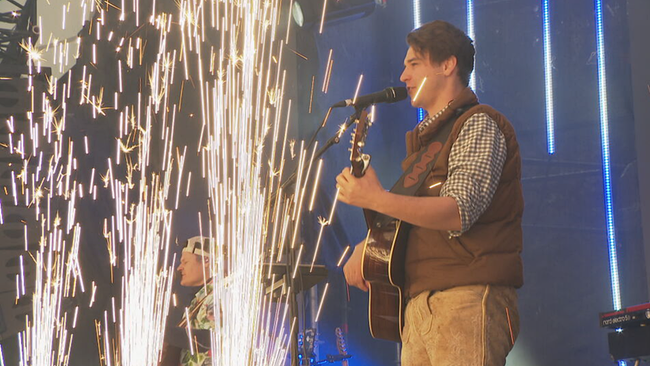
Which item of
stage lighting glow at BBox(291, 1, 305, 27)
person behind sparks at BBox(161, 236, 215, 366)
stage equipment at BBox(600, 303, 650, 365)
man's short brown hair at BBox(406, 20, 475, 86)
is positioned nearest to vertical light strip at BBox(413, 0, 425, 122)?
stage lighting glow at BBox(291, 1, 305, 27)

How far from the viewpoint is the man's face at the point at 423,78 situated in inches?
83.9

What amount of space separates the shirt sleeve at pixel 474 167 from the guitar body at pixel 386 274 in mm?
182

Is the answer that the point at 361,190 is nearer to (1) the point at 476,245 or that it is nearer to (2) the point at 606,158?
(1) the point at 476,245

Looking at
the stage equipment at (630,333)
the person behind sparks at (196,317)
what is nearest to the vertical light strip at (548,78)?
the stage equipment at (630,333)

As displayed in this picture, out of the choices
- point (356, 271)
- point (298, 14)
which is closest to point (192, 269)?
point (298, 14)

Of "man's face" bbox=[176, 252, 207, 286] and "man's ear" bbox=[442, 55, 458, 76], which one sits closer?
"man's ear" bbox=[442, 55, 458, 76]

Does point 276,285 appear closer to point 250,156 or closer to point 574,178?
point 250,156

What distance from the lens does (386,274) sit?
206 centimetres

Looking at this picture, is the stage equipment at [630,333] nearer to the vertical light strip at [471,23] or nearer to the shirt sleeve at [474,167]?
the shirt sleeve at [474,167]

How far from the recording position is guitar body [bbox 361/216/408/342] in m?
2.01

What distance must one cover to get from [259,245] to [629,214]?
218cm

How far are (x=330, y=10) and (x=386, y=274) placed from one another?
3759mm

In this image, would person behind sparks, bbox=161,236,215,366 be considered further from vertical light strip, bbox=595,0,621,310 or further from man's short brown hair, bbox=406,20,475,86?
vertical light strip, bbox=595,0,621,310

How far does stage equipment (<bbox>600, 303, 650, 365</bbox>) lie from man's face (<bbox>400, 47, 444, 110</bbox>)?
173 centimetres
